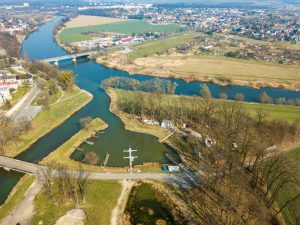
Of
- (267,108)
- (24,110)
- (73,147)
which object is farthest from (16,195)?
(267,108)

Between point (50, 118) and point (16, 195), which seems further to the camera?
point (50, 118)

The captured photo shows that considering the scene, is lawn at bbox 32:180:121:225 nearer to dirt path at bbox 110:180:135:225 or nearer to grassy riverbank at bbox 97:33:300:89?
dirt path at bbox 110:180:135:225

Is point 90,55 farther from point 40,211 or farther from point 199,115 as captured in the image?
point 40,211

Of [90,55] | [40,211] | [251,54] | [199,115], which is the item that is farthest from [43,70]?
[251,54]

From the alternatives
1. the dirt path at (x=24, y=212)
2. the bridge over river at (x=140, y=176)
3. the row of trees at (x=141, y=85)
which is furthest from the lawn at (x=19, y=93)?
the dirt path at (x=24, y=212)

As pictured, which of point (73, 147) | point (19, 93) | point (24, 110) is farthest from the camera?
point (19, 93)

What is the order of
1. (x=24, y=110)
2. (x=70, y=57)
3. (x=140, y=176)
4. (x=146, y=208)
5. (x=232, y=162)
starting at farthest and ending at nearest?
(x=70, y=57) → (x=24, y=110) → (x=140, y=176) → (x=232, y=162) → (x=146, y=208)

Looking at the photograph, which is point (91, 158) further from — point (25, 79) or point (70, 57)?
point (70, 57)
